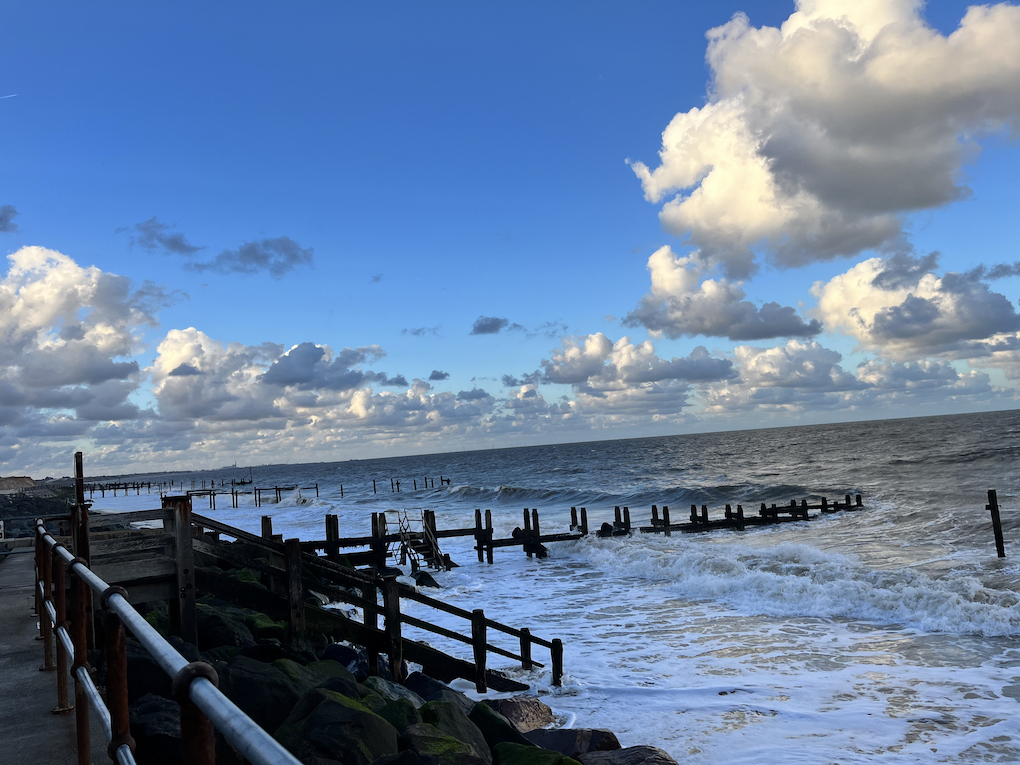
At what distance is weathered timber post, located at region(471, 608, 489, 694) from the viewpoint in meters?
10.3

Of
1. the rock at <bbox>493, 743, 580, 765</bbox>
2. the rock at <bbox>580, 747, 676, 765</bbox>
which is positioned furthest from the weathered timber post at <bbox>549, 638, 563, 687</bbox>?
the rock at <bbox>493, 743, 580, 765</bbox>

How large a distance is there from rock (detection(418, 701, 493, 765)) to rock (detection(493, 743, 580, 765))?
0.40 ft

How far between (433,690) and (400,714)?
9.42ft

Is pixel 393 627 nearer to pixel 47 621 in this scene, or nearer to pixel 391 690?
pixel 391 690

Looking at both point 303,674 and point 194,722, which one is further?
point 303,674

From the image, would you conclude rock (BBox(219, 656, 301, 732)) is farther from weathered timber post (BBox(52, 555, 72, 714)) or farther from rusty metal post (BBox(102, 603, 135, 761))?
rusty metal post (BBox(102, 603, 135, 761))

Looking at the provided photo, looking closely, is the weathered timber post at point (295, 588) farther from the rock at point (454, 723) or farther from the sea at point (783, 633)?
the rock at point (454, 723)

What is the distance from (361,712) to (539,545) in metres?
20.8

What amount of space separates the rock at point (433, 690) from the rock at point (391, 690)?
0.25 m

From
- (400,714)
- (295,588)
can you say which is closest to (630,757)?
(400,714)

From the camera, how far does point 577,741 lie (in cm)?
759

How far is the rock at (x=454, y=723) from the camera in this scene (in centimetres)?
675

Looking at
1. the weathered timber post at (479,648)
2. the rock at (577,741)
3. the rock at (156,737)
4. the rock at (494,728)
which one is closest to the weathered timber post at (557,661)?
the weathered timber post at (479,648)

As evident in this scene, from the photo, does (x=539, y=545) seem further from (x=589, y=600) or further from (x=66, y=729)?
(x=66, y=729)
